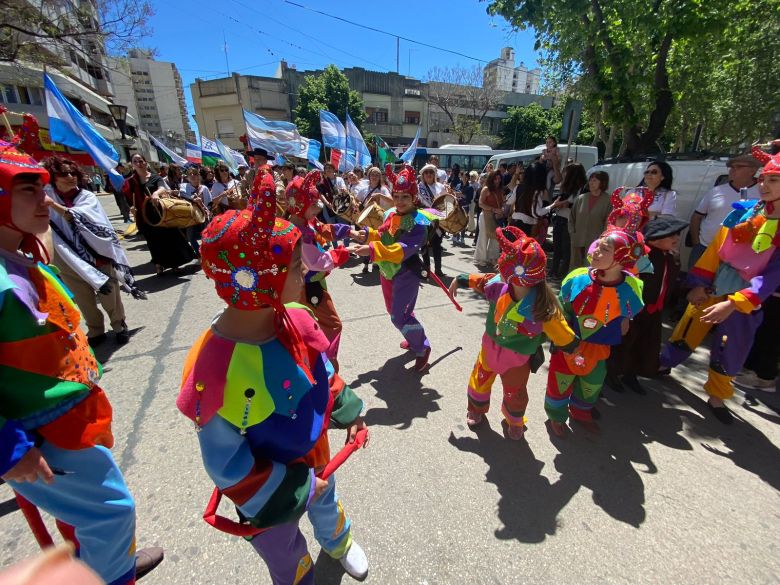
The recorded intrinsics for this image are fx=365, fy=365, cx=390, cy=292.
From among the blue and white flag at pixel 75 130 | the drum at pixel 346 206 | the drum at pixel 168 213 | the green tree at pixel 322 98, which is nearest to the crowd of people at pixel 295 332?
the blue and white flag at pixel 75 130

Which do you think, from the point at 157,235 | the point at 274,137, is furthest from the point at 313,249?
the point at 274,137

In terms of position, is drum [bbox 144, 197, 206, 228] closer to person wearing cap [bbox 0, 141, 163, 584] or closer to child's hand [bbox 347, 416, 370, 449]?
person wearing cap [bbox 0, 141, 163, 584]

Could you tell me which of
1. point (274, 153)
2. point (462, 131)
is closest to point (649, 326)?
point (274, 153)

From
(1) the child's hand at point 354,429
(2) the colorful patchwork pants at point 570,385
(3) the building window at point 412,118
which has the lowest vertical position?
(2) the colorful patchwork pants at point 570,385

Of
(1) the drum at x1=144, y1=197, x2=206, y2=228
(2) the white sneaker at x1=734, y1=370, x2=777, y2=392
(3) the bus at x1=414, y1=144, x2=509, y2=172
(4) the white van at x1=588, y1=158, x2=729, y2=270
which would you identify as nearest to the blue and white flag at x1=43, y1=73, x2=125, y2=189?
(1) the drum at x1=144, y1=197, x2=206, y2=228

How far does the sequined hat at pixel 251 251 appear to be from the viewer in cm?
108

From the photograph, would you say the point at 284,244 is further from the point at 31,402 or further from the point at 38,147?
the point at 38,147

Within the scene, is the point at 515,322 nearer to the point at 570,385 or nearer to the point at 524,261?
the point at 524,261

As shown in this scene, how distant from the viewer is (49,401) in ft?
4.49

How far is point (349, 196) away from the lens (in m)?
9.02

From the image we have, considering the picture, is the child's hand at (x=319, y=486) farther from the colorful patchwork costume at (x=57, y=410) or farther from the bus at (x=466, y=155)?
the bus at (x=466, y=155)

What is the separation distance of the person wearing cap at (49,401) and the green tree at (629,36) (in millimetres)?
8410

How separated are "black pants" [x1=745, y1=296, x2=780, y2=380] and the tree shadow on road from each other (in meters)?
3.08

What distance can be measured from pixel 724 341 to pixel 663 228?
108cm
